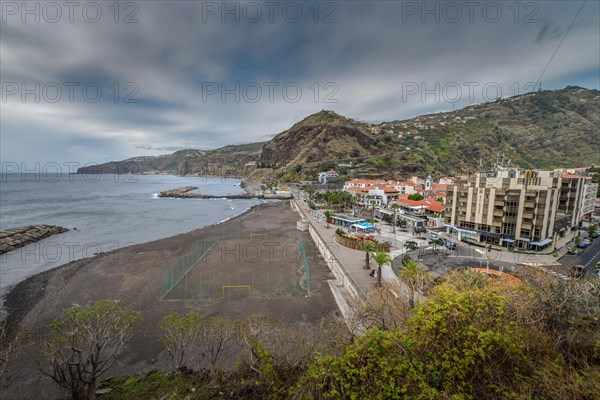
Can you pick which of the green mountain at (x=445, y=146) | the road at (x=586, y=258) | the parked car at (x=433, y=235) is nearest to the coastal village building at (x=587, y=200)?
the road at (x=586, y=258)

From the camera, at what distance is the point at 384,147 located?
163250mm

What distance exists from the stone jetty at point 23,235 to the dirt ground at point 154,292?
16.3 m

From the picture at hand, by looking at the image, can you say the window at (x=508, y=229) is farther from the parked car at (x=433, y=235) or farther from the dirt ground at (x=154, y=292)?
the dirt ground at (x=154, y=292)

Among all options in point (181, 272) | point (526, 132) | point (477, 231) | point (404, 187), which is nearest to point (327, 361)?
point (181, 272)

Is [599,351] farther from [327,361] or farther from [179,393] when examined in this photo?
[179,393]

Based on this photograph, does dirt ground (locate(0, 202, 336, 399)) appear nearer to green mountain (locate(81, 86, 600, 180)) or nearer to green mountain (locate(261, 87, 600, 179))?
green mountain (locate(261, 87, 600, 179))

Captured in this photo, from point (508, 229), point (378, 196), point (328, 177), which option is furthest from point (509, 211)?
point (328, 177)

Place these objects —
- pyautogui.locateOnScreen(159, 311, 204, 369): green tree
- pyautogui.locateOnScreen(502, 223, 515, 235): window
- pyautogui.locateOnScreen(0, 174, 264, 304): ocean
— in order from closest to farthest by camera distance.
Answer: pyautogui.locateOnScreen(159, 311, 204, 369): green tree < pyautogui.locateOnScreen(0, 174, 264, 304): ocean < pyautogui.locateOnScreen(502, 223, 515, 235): window

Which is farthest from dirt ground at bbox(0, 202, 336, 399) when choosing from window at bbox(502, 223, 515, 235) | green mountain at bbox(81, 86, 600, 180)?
green mountain at bbox(81, 86, 600, 180)

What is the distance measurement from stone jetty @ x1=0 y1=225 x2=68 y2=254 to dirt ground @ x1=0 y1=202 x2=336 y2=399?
53.4 feet

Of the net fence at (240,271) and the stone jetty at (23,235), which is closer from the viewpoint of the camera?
the net fence at (240,271)

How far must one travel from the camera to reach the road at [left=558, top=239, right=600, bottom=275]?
1157 inches

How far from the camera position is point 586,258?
31.6 meters

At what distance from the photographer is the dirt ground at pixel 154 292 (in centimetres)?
1559
